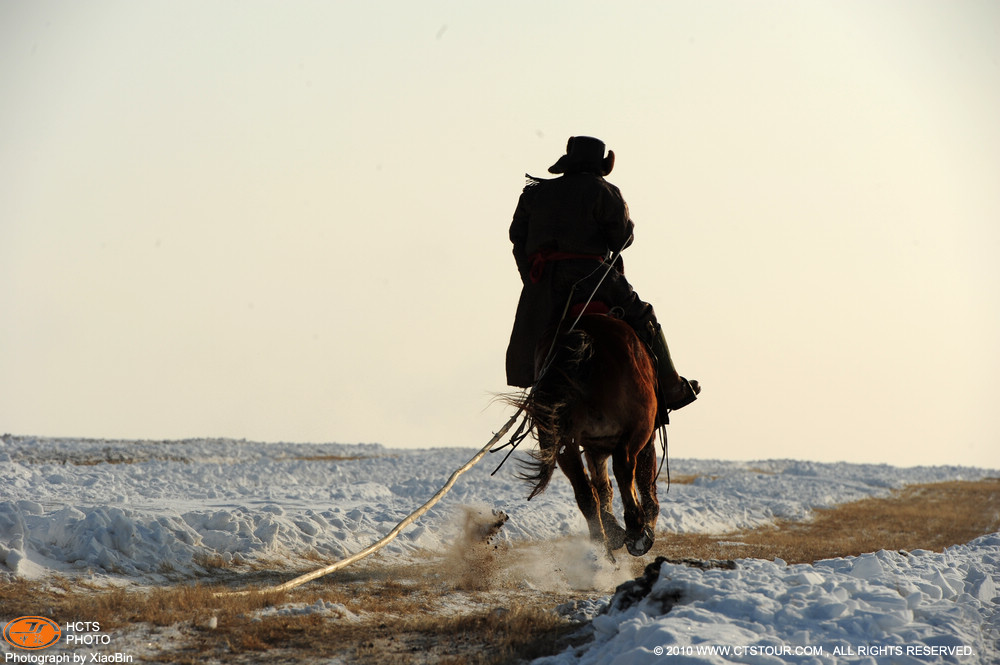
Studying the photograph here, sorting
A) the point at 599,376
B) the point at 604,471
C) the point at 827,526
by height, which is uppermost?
the point at 599,376

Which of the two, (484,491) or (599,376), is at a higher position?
(599,376)

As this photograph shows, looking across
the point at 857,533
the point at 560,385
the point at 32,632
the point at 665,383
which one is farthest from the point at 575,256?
the point at 857,533

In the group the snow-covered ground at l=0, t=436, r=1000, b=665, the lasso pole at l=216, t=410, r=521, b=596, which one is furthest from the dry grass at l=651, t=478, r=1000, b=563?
the lasso pole at l=216, t=410, r=521, b=596

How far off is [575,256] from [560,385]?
46.6 inches

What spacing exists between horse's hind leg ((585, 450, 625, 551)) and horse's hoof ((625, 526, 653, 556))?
144 millimetres

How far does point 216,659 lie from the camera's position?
4070 mm

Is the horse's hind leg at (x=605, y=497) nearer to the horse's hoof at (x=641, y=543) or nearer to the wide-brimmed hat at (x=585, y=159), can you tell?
A: the horse's hoof at (x=641, y=543)

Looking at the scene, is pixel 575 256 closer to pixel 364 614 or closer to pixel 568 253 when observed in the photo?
pixel 568 253

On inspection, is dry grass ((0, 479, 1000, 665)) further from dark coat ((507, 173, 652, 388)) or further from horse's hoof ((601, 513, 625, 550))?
dark coat ((507, 173, 652, 388))

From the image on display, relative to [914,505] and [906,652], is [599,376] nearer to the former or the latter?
[906,652]

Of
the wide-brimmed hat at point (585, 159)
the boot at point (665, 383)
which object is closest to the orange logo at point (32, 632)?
the boot at point (665, 383)

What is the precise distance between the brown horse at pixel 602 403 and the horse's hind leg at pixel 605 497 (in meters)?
0.01

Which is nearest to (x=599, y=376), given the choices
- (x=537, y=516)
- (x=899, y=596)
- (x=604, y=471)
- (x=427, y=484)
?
(x=604, y=471)

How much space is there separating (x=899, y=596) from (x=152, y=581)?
16.6 feet
